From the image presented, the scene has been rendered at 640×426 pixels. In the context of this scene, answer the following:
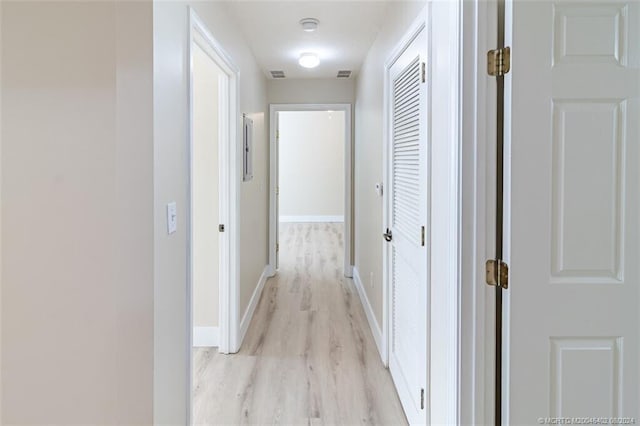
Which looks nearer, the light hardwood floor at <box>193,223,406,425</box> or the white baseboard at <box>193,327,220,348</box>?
the light hardwood floor at <box>193,223,406,425</box>

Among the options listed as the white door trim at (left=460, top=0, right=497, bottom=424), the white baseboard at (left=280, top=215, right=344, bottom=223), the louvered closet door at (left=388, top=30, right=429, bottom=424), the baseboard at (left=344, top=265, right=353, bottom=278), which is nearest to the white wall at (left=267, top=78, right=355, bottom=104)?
the baseboard at (left=344, top=265, right=353, bottom=278)

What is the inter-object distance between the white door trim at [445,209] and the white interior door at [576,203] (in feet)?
0.55

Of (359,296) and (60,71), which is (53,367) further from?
(359,296)

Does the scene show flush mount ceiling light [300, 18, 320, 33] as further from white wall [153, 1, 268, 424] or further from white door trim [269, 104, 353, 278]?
white door trim [269, 104, 353, 278]

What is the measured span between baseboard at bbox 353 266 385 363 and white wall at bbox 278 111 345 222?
5.20 meters

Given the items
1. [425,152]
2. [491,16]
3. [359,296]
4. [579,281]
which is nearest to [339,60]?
[359,296]

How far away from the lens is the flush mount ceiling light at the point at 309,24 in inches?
117

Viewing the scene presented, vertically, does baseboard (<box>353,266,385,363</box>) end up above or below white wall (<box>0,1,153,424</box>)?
below

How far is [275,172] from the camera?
502 cm

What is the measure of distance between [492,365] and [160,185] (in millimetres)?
1341

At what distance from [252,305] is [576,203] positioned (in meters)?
2.94

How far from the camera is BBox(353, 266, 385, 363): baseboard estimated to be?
2867 millimetres

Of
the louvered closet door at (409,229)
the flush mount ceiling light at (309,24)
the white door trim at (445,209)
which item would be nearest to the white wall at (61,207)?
the white door trim at (445,209)

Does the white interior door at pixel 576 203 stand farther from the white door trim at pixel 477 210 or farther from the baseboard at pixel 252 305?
the baseboard at pixel 252 305
